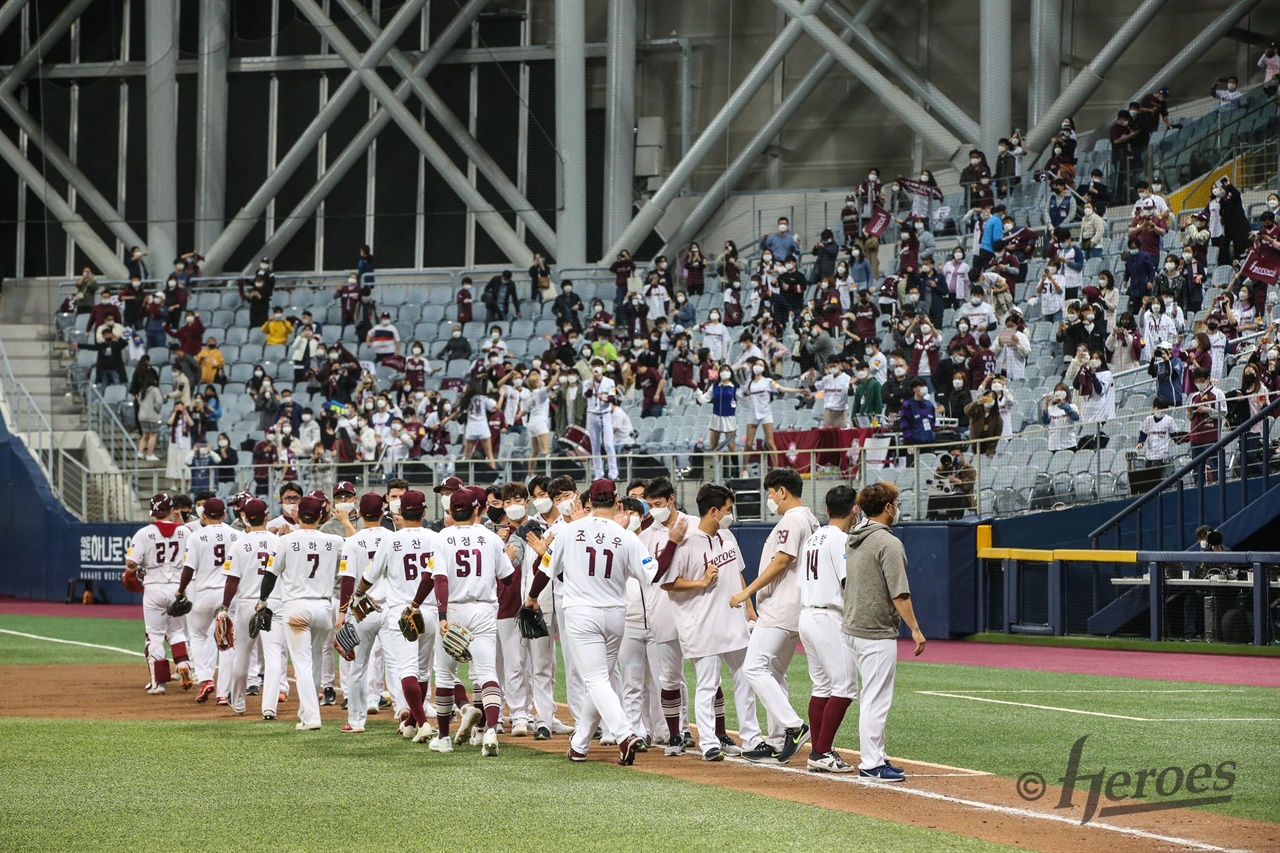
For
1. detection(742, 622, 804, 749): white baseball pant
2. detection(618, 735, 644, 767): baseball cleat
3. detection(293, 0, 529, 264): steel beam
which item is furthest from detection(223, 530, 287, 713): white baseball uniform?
detection(293, 0, 529, 264): steel beam

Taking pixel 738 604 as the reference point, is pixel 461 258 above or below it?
above

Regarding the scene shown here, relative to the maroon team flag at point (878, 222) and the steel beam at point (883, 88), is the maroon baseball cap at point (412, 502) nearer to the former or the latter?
the maroon team flag at point (878, 222)

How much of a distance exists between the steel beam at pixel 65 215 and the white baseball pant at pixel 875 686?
32.6 m

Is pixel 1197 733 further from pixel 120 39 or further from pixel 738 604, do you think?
pixel 120 39

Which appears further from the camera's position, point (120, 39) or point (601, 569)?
point (120, 39)

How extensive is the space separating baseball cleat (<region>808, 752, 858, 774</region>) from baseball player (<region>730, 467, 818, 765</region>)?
1.02ft

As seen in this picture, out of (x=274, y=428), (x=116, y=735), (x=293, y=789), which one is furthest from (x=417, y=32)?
(x=293, y=789)

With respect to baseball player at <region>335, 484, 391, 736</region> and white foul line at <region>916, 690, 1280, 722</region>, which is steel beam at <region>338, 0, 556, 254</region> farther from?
baseball player at <region>335, 484, 391, 736</region>

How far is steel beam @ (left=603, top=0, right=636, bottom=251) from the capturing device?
127 feet

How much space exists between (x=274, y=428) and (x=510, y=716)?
2003cm

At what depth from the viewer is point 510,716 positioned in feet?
43.4

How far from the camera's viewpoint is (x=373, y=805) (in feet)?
31.2

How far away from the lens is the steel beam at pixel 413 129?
4012 centimetres

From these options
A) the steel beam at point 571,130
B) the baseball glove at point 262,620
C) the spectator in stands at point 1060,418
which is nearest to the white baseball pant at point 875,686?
the baseball glove at point 262,620
